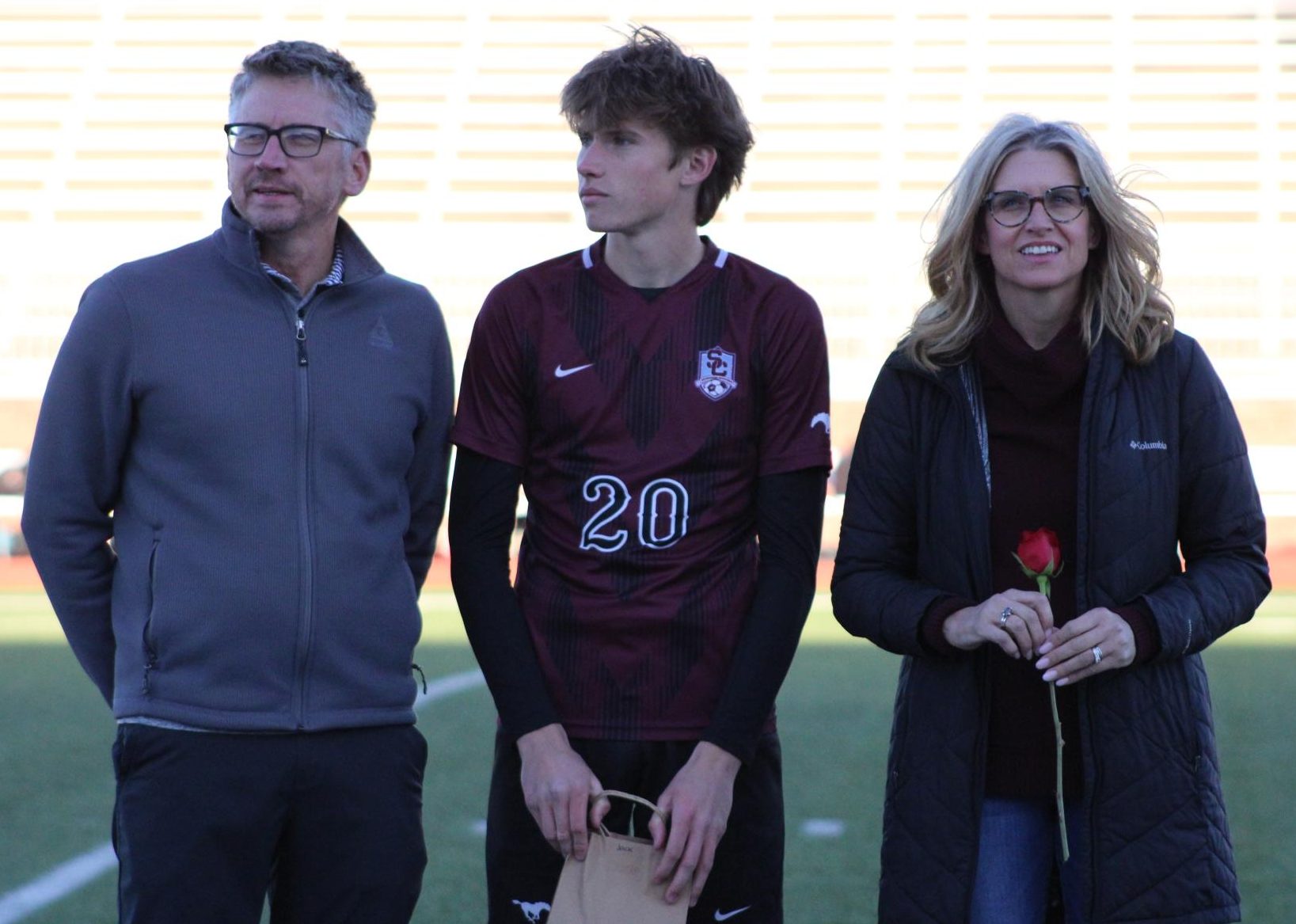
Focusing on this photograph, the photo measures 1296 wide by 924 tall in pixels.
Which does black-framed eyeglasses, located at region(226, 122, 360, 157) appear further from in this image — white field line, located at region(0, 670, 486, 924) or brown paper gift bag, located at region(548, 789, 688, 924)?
white field line, located at region(0, 670, 486, 924)

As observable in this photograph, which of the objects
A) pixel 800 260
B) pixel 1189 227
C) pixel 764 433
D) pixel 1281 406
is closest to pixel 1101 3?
pixel 1189 227

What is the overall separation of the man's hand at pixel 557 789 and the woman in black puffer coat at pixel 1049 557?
0.46 metres

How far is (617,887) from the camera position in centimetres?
236

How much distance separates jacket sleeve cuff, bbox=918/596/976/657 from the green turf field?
2.50 metres

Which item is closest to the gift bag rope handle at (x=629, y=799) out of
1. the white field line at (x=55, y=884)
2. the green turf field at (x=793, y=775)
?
the white field line at (x=55, y=884)

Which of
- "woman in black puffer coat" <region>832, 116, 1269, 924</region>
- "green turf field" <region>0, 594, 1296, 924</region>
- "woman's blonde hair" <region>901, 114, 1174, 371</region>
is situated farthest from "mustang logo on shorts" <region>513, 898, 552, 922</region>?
"green turf field" <region>0, 594, 1296, 924</region>

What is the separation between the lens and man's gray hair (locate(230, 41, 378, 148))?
2594 millimetres

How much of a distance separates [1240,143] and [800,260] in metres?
10.3

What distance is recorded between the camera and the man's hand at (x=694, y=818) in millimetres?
2357

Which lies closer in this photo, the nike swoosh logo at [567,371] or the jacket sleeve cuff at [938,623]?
the jacket sleeve cuff at [938,623]

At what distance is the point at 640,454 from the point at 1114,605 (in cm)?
71

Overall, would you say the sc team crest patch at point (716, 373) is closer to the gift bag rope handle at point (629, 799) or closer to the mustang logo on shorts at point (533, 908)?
the gift bag rope handle at point (629, 799)

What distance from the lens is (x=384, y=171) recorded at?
36.7m

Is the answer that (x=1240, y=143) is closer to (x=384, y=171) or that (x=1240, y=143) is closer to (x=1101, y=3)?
(x=1101, y=3)
